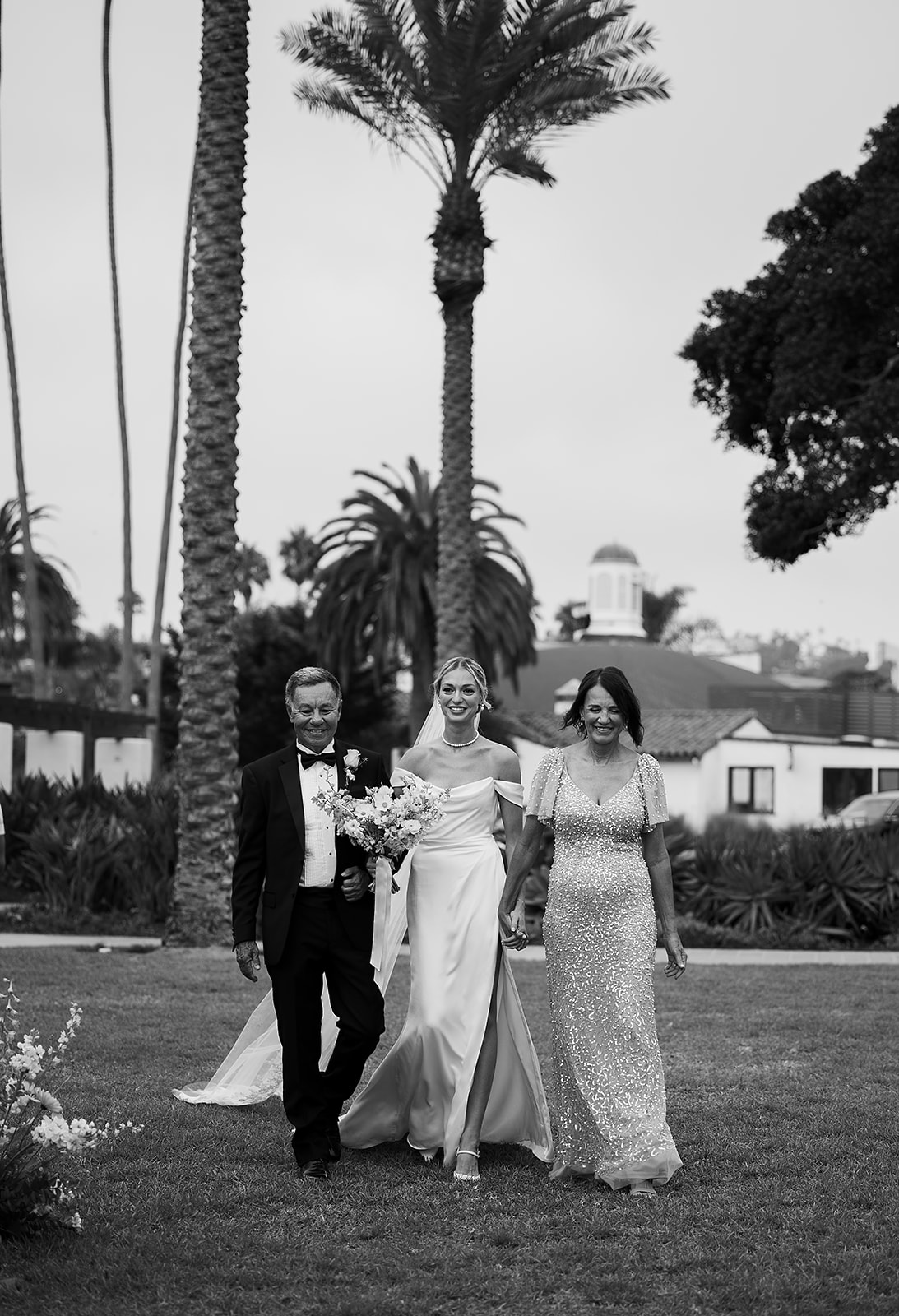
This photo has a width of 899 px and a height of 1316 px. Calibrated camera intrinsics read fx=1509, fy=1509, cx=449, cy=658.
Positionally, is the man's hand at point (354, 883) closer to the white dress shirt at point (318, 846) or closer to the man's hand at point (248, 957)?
the white dress shirt at point (318, 846)

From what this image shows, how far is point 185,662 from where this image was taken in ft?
47.5

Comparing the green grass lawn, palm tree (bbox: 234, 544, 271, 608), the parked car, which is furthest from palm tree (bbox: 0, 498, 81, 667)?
the green grass lawn

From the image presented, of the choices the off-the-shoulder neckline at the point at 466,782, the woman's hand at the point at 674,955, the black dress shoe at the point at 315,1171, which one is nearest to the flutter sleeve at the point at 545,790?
the off-the-shoulder neckline at the point at 466,782

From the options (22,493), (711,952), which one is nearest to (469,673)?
(711,952)

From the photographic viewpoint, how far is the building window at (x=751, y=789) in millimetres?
43125

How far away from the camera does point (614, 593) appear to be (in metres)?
69.2

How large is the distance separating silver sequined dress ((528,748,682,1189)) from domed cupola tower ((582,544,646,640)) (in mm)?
62322

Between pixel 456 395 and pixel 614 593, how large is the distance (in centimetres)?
4791

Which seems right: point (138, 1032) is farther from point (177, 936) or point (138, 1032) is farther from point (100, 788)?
point (100, 788)

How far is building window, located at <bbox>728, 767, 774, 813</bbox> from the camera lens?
43125 millimetres

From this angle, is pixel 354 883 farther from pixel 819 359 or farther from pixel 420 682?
pixel 420 682

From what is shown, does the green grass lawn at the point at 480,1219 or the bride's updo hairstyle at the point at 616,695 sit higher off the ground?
the bride's updo hairstyle at the point at 616,695

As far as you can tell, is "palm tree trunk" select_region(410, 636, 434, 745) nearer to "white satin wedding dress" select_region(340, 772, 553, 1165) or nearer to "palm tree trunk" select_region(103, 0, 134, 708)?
"palm tree trunk" select_region(103, 0, 134, 708)

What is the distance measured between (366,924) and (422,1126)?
0.93 metres
